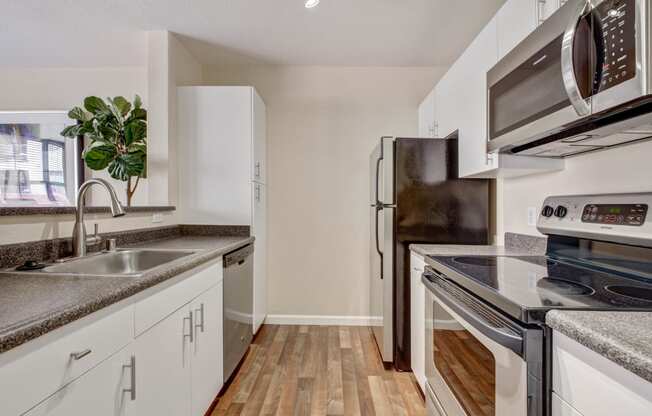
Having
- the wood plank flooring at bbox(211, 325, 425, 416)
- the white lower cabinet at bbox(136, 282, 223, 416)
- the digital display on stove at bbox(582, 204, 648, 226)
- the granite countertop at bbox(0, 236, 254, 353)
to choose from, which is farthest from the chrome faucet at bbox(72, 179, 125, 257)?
the digital display on stove at bbox(582, 204, 648, 226)

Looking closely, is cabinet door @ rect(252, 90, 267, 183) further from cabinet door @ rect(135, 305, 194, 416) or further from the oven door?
the oven door

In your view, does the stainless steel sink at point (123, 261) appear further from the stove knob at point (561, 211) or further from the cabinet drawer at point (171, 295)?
the stove knob at point (561, 211)

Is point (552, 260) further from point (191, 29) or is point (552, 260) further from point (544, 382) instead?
point (191, 29)

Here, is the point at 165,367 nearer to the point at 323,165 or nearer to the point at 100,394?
the point at 100,394

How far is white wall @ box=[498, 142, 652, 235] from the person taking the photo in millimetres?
1211

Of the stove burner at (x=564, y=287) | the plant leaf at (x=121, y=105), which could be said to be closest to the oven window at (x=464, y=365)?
the stove burner at (x=564, y=287)

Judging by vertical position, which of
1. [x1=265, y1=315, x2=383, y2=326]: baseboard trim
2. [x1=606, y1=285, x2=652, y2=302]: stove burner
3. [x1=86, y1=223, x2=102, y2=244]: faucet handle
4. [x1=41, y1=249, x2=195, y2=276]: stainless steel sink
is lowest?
[x1=265, y1=315, x2=383, y2=326]: baseboard trim

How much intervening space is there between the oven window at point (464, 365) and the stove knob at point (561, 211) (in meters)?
0.69

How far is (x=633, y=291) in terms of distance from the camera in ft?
3.21

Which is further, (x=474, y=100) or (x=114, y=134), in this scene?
(x=114, y=134)

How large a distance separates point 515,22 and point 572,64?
0.66 metres

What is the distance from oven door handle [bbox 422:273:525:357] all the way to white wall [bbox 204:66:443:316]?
73.6 inches

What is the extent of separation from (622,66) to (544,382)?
816 mm

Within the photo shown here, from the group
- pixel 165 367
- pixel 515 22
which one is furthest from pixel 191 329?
pixel 515 22
